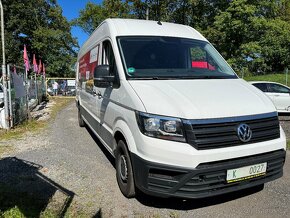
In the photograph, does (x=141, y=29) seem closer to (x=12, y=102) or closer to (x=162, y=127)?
(x=162, y=127)

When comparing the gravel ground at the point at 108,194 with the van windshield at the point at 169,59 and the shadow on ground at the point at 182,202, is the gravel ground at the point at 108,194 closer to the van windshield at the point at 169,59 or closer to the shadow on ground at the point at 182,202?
the shadow on ground at the point at 182,202

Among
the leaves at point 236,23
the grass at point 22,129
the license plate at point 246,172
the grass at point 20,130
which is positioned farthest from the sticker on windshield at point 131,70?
the leaves at point 236,23

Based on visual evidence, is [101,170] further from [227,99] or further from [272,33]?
[272,33]

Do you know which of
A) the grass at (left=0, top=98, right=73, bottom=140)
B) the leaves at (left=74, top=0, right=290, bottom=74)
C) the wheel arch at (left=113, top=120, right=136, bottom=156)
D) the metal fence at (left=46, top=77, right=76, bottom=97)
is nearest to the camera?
the wheel arch at (left=113, top=120, right=136, bottom=156)

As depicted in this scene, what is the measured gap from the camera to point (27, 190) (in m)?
4.36

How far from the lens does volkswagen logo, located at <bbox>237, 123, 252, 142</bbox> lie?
11.1ft

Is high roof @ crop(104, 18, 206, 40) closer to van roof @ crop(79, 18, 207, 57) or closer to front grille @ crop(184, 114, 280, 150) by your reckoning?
van roof @ crop(79, 18, 207, 57)

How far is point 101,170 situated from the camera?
5285mm

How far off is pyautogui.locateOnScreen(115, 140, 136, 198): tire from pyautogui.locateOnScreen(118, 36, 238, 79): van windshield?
99 cm

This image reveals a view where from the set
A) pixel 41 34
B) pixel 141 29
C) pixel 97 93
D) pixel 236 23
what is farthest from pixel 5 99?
pixel 41 34

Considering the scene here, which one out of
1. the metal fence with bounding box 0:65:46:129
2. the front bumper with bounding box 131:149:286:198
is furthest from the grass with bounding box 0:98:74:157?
the front bumper with bounding box 131:149:286:198

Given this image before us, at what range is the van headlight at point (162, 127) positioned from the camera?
10.7 feet

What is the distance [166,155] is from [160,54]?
1.94 meters

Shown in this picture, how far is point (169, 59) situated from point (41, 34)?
41380 mm
